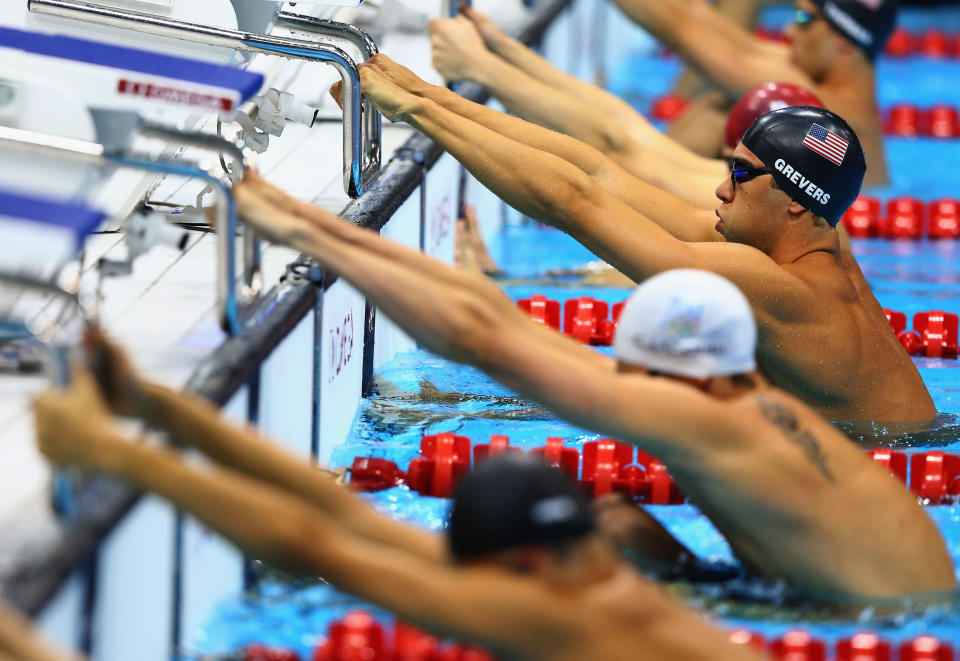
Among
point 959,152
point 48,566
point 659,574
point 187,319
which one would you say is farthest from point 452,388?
point 959,152

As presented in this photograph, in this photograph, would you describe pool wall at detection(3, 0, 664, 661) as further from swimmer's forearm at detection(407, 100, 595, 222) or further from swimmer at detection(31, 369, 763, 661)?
swimmer's forearm at detection(407, 100, 595, 222)

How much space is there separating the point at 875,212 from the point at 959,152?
2.00 meters

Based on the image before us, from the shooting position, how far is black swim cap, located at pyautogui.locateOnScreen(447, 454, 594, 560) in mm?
2229

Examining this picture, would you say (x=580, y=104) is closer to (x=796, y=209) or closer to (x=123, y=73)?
(x=796, y=209)

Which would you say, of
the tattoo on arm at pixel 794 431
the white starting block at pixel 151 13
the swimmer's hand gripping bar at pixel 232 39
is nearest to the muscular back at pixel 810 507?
the tattoo on arm at pixel 794 431

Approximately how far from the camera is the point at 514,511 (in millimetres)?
2232

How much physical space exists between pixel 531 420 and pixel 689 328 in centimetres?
164

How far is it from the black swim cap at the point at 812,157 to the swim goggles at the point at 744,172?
0.08 ft

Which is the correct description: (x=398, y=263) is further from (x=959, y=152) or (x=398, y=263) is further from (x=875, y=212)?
(x=959, y=152)

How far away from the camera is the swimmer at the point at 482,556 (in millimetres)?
2219

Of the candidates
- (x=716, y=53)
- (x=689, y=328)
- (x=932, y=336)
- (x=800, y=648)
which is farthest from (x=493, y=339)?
(x=716, y=53)

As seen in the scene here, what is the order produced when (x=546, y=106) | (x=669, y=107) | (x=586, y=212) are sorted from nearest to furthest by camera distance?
(x=586, y=212) < (x=546, y=106) < (x=669, y=107)

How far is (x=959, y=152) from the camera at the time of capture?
8930 mm

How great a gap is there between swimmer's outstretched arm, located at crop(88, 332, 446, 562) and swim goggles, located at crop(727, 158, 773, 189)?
189 cm
